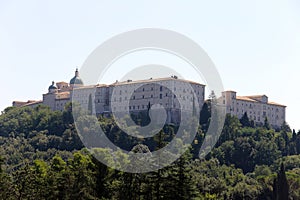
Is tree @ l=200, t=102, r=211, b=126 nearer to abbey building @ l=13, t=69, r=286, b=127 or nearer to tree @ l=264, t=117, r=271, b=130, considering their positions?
abbey building @ l=13, t=69, r=286, b=127

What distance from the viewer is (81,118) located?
128250mm

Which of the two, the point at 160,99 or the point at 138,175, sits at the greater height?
the point at 160,99

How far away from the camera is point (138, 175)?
48.7 meters

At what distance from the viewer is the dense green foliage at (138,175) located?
1865 inches

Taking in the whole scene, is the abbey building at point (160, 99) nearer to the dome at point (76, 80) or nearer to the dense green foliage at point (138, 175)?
the dome at point (76, 80)

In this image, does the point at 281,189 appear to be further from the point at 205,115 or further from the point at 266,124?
the point at 266,124

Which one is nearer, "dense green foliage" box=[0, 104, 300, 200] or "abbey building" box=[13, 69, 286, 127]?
"dense green foliage" box=[0, 104, 300, 200]

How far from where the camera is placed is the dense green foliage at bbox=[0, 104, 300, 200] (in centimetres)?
4738

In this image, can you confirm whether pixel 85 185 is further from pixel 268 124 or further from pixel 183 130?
→ pixel 268 124

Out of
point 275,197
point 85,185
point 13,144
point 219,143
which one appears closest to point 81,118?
point 13,144

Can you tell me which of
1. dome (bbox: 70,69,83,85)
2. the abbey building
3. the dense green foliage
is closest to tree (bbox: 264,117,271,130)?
the dense green foliage

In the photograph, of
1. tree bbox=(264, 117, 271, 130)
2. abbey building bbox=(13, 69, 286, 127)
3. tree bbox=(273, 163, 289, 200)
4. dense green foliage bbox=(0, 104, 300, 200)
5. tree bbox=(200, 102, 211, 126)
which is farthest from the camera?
tree bbox=(264, 117, 271, 130)

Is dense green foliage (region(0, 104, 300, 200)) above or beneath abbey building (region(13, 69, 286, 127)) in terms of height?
beneath

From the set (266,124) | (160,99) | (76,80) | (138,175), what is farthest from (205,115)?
(138,175)
